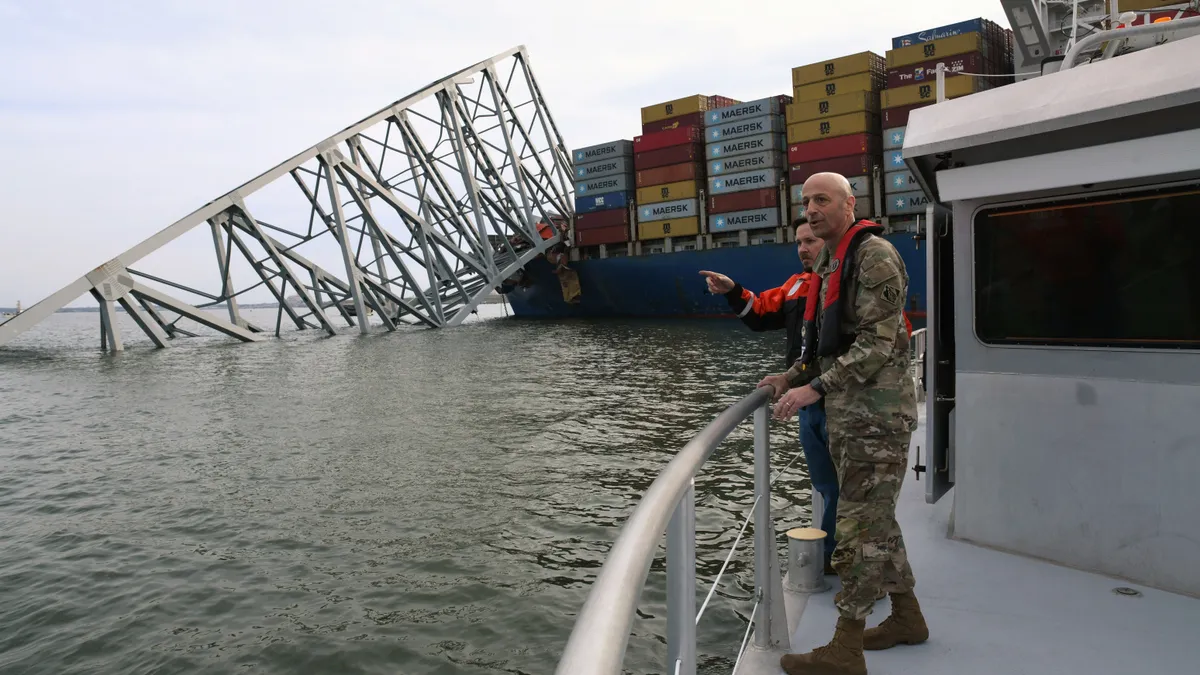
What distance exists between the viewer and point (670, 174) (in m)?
42.2

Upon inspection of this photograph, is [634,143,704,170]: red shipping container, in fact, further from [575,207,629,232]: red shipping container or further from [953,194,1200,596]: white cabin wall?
[953,194,1200,596]: white cabin wall

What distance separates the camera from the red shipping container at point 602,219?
43.7 meters

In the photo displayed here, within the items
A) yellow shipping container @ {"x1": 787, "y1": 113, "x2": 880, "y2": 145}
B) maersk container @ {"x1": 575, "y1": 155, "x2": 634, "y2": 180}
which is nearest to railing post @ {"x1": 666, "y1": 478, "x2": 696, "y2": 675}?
yellow shipping container @ {"x1": 787, "y1": 113, "x2": 880, "y2": 145}

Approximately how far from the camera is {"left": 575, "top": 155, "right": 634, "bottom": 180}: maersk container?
44344 mm

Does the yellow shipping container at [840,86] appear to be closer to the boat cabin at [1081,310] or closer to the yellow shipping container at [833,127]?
the yellow shipping container at [833,127]

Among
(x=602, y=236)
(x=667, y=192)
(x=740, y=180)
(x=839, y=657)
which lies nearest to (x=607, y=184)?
(x=602, y=236)

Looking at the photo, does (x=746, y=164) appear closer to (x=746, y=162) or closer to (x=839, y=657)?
(x=746, y=162)

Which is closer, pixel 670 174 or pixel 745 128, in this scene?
pixel 745 128

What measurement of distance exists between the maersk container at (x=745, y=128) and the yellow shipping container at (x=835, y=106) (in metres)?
1.23

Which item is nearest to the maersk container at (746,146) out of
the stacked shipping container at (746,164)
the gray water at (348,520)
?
the stacked shipping container at (746,164)

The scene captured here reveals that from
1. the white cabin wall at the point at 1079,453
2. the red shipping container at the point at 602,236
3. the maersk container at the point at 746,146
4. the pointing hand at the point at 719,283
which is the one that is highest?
Answer: the maersk container at the point at 746,146

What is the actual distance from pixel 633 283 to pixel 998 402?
3832 cm

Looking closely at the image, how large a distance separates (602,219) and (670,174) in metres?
4.82

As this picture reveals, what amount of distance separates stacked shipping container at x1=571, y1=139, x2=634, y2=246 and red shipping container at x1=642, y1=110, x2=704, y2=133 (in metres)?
1.62
